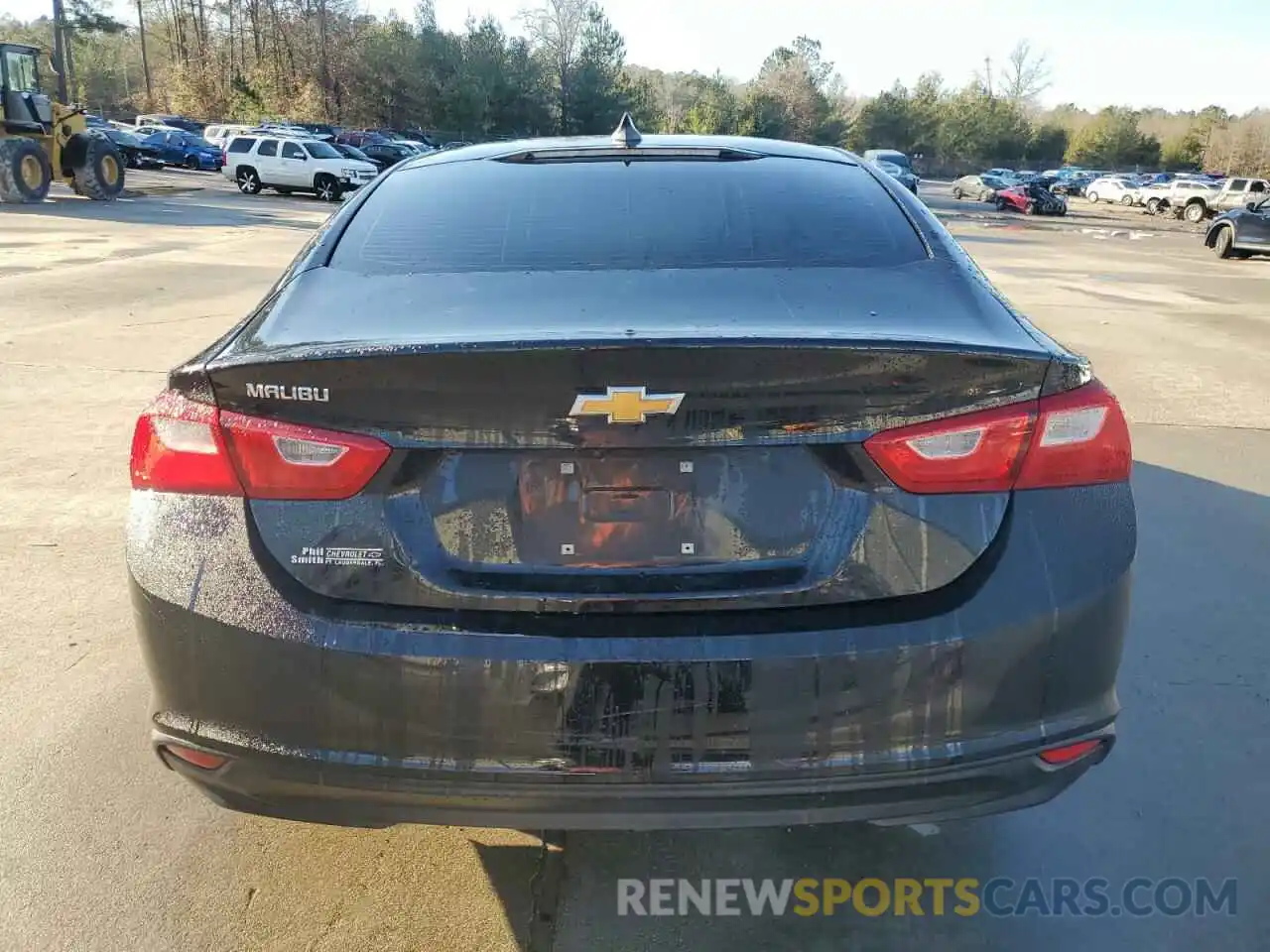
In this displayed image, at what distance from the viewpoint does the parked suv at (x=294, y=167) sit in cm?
3042

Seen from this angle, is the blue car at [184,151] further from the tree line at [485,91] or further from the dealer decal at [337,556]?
the dealer decal at [337,556]

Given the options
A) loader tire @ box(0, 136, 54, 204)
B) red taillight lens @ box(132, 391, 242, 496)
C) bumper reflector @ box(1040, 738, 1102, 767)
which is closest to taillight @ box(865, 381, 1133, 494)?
bumper reflector @ box(1040, 738, 1102, 767)

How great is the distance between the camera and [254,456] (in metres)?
1.84

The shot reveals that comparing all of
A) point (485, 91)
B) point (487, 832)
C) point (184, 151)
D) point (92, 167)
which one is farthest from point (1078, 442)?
point (485, 91)

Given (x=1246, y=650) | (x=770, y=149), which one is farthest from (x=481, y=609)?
(x=1246, y=650)

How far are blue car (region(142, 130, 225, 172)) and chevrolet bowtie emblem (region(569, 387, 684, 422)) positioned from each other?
45.8 metres

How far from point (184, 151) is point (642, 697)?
47569 millimetres

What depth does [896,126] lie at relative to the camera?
89.1 meters

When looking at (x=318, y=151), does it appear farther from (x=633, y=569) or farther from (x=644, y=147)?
(x=633, y=569)

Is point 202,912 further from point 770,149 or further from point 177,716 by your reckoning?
point 770,149

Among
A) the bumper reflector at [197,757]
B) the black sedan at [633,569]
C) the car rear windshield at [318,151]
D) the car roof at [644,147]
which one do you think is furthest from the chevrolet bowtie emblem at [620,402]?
the car rear windshield at [318,151]

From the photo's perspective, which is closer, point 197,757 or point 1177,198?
point 197,757

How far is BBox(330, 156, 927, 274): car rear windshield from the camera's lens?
243 centimetres

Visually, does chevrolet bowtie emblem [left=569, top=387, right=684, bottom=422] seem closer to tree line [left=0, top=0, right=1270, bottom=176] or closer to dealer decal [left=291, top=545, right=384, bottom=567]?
dealer decal [left=291, top=545, right=384, bottom=567]
